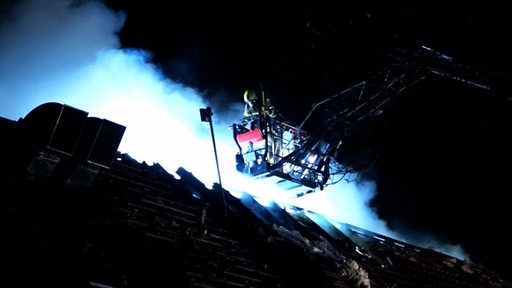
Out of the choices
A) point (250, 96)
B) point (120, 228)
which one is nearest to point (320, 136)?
point (250, 96)

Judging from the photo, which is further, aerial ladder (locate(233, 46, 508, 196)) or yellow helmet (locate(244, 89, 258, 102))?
yellow helmet (locate(244, 89, 258, 102))

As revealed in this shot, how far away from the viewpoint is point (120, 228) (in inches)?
227

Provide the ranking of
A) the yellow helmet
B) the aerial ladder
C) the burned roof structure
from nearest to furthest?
the burned roof structure, the aerial ladder, the yellow helmet

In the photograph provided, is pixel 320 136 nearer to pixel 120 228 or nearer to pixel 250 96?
pixel 250 96

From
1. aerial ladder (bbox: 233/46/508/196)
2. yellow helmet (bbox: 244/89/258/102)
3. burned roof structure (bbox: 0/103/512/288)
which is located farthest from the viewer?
yellow helmet (bbox: 244/89/258/102)

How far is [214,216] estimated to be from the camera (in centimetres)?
754

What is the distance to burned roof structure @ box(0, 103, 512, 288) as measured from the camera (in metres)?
4.84

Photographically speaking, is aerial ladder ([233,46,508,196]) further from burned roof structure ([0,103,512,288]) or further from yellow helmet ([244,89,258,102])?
burned roof structure ([0,103,512,288])

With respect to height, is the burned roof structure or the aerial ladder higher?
the aerial ladder

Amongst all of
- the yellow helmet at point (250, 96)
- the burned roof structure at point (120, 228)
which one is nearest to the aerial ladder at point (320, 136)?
the yellow helmet at point (250, 96)

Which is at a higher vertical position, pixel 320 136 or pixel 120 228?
pixel 320 136

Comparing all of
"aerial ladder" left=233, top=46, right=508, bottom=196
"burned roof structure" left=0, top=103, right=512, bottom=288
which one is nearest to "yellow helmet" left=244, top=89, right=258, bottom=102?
"aerial ladder" left=233, top=46, right=508, bottom=196

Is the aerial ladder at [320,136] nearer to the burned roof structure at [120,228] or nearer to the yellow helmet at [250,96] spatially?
the yellow helmet at [250,96]

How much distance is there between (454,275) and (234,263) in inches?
267
